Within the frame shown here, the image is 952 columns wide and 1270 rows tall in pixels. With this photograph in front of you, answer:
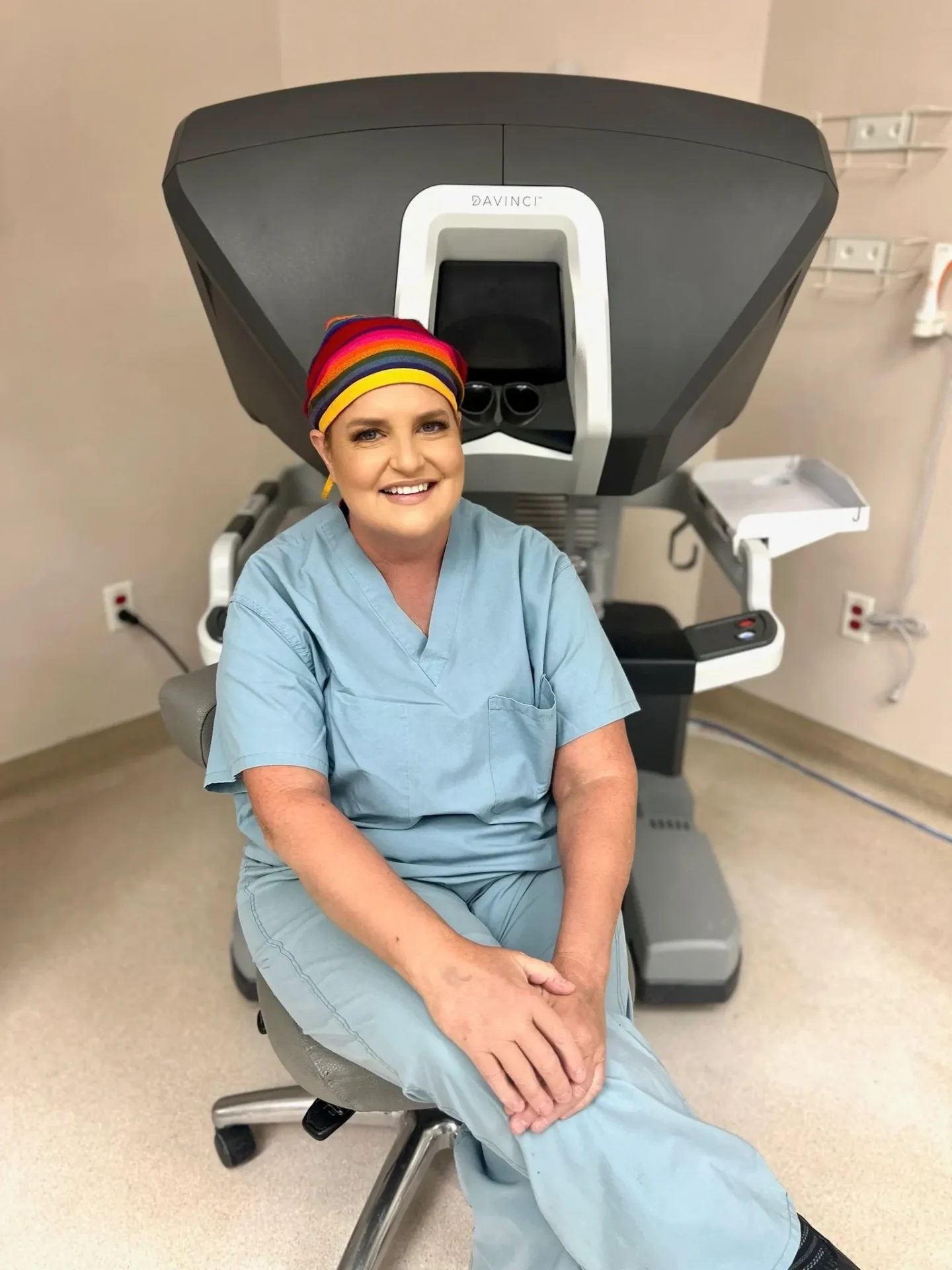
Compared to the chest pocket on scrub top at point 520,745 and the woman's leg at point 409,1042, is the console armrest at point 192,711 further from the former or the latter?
the chest pocket on scrub top at point 520,745

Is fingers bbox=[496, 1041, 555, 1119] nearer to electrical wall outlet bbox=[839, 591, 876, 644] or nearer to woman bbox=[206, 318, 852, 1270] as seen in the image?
woman bbox=[206, 318, 852, 1270]

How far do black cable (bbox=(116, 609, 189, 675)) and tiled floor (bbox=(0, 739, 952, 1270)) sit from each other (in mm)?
320

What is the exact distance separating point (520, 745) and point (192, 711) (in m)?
0.35

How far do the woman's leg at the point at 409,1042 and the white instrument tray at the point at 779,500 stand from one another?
0.72 meters

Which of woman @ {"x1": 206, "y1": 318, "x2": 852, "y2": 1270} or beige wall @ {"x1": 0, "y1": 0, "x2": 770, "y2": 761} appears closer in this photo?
woman @ {"x1": 206, "y1": 318, "x2": 852, "y2": 1270}

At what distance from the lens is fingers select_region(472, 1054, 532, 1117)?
82 cm

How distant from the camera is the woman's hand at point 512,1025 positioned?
0.82 metres

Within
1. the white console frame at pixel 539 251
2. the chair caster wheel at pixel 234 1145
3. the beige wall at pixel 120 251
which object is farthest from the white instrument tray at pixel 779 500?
the chair caster wheel at pixel 234 1145

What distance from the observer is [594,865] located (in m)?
1.00

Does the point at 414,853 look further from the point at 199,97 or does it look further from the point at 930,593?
the point at 199,97

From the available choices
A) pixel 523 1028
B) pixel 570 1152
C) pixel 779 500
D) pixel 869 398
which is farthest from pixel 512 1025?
pixel 869 398

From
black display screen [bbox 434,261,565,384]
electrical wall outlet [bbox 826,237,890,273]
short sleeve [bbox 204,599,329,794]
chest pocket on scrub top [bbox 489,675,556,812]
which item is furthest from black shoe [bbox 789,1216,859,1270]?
electrical wall outlet [bbox 826,237,890,273]

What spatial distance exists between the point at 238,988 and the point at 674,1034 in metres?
0.68

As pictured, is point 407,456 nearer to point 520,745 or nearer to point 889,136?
point 520,745
